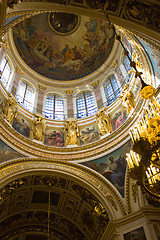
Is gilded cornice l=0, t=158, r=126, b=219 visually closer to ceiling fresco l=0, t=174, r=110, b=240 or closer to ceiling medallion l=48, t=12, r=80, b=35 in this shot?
ceiling fresco l=0, t=174, r=110, b=240

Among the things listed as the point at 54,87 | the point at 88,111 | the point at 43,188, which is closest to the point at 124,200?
the point at 43,188

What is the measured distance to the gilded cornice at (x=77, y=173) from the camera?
12070 mm

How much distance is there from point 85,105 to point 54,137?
439 cm

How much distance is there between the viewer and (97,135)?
1611 centimetres

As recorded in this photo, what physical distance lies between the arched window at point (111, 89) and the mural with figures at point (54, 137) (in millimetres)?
4277

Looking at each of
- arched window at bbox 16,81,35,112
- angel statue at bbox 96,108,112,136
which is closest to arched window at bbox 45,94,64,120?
arched window at bbox 16,81,35,112

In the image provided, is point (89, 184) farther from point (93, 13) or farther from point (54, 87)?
point (54, 87)

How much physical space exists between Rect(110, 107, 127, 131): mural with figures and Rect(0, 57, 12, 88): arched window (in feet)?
25.2

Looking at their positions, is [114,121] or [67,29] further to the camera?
[67,29]

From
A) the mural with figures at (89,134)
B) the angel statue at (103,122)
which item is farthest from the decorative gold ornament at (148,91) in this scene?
the mural with figures at (89,134)

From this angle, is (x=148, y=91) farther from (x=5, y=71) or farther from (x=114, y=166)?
(x=5, y=71)

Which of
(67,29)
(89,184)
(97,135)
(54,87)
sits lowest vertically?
(89,184)

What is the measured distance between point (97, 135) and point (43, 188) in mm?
4912

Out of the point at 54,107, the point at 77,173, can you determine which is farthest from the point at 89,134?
the point at 54,107
